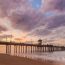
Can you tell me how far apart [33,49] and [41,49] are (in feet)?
11.8

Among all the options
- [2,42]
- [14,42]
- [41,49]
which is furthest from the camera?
[41,49]

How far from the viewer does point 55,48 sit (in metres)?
73.1

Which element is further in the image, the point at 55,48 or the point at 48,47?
the point at 55,48

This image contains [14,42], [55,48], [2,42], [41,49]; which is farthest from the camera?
[55,48]

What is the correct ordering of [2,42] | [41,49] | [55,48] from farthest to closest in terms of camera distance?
1. [55,48]
2. [41,49]
3. [2,42]

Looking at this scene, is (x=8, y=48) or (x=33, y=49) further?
(x=33, y=49)

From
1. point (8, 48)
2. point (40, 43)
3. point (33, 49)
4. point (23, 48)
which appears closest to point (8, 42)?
point (8, 48)

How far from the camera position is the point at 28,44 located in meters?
62.1

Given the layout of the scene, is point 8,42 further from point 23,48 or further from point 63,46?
point 63,46

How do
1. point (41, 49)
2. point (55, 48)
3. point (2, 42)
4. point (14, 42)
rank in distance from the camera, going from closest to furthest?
point (2, 42), point (14, 42), point (41, 49), point (55, 48)

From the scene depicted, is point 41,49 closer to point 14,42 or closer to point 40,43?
point 40,43

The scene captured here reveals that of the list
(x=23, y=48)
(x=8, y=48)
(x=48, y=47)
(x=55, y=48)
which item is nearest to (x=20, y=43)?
(x=23, y=48)

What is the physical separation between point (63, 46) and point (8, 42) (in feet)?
88.2

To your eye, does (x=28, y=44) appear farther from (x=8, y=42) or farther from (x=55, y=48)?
(x=55, y=48)
